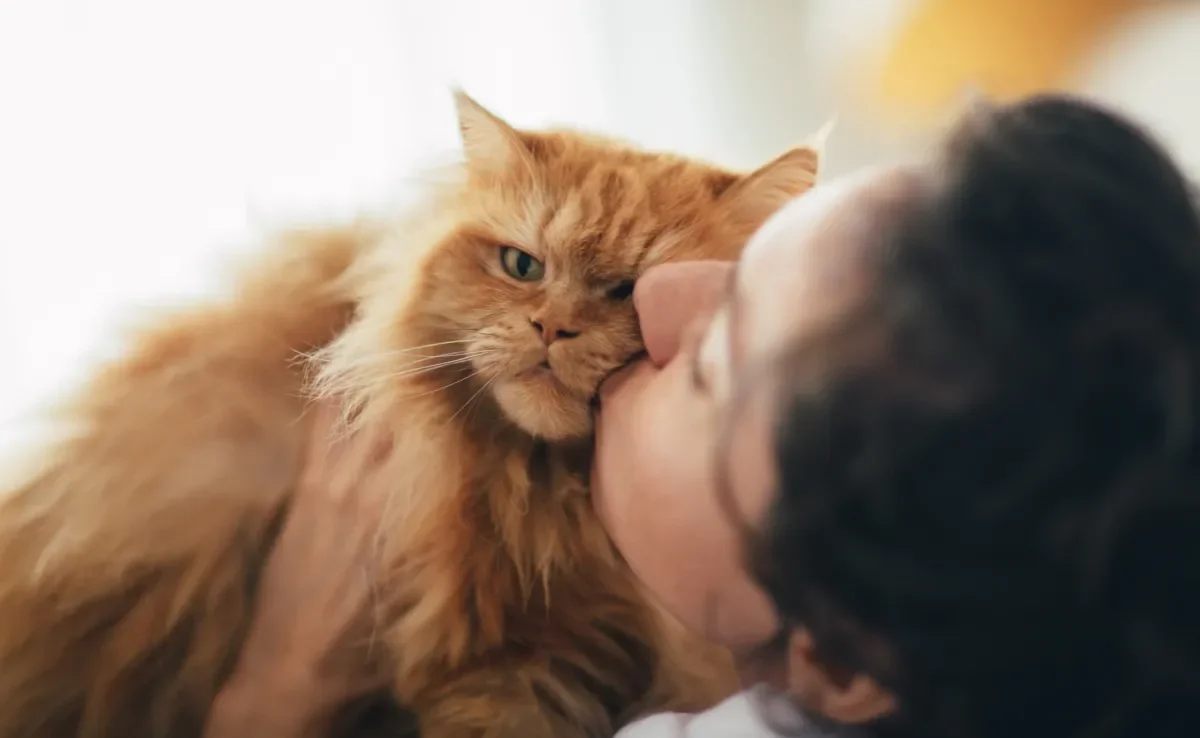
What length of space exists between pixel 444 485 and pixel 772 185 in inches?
19.5

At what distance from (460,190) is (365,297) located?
19cm

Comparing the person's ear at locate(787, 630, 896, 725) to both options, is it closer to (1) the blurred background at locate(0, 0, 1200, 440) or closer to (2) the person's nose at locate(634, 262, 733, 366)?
(2) the person's nose at locate(634, 262, 733, 366)

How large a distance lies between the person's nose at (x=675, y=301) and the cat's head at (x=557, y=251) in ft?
0.22

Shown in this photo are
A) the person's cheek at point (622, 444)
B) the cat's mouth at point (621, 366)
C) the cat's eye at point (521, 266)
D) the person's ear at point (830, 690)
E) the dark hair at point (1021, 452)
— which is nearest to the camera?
the dark hair at point (1021, 452)

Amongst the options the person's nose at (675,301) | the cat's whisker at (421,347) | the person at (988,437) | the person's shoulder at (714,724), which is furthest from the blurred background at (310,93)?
the person's shoulder at (714,724)

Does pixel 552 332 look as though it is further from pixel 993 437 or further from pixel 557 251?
pixel 993 437

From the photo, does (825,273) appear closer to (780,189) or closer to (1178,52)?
(780,189)

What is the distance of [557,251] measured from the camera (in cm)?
91

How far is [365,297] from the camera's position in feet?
3.68

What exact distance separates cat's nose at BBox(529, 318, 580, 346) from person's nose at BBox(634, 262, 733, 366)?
0.09m

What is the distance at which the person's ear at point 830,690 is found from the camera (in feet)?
1.98

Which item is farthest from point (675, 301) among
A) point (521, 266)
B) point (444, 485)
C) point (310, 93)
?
point (310, 93)

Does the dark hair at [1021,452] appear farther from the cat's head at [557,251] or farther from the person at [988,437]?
the cat's head at [557,251]

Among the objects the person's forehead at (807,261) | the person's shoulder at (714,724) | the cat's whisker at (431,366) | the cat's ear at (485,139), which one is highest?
the person's forehead at (807,261)
